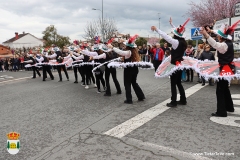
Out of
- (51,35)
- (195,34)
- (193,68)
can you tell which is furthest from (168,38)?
(51,35)

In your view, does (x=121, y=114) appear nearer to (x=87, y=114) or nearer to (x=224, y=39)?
(x=87, y=114)

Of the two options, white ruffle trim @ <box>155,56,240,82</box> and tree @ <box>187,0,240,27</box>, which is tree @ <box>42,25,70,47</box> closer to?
tree @ <box>187,0,240,27</box>

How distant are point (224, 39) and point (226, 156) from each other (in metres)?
2.62

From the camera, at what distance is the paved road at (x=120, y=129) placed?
3.94 m

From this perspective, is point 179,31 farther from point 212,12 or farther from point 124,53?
point 212,12

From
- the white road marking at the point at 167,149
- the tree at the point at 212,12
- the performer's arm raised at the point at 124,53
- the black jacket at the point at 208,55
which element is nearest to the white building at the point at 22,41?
the tree at the point at 212,12

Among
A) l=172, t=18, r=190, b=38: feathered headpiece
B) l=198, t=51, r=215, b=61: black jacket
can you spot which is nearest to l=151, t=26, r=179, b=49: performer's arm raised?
l=172, t=18, r=190, b=38: feathered headpiece

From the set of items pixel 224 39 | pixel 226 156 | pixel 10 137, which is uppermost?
pixel 224 39

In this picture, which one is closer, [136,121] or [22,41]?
[136,121]

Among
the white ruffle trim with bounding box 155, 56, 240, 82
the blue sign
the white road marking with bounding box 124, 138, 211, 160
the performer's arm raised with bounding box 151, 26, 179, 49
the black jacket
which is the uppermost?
the blue sign

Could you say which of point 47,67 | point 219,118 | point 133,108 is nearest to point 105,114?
point 133,108

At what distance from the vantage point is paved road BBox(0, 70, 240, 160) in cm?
394

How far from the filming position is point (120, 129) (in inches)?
198

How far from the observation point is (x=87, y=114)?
20.6 ft
